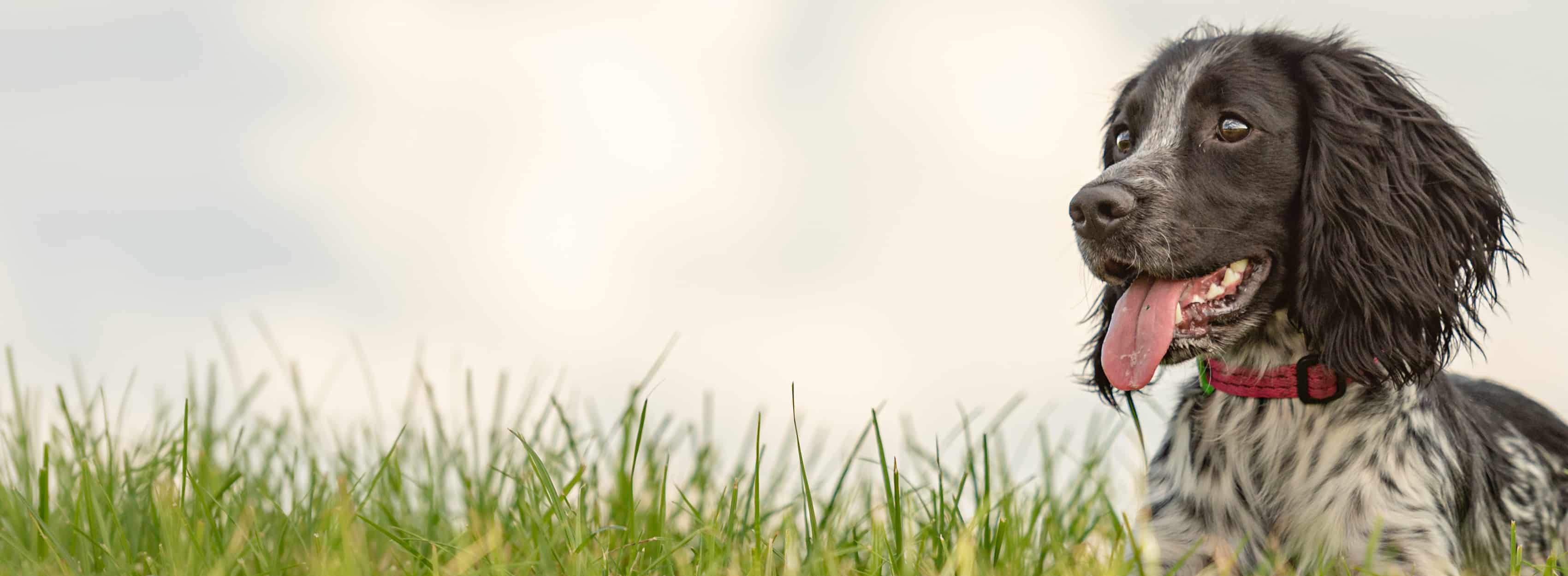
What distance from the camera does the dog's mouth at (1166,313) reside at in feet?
12.8

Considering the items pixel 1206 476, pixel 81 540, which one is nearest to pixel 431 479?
pixel 81 540

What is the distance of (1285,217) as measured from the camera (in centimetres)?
417

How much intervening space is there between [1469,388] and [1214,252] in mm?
1924

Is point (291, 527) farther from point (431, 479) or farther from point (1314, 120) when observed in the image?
point (1314, 120)

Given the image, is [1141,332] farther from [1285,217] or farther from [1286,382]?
[1285,217]

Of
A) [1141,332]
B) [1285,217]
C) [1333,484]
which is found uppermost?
[1285,217]

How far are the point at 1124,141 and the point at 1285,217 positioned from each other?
60 cm

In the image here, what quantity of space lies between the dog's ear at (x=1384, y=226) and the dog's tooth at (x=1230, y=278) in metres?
0.21

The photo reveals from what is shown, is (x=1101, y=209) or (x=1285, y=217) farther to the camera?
(x=1285, y=217)

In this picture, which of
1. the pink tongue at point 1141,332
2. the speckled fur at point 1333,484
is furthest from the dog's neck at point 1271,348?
the pink tongue at point 1141,332

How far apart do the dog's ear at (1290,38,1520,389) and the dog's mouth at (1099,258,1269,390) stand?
206 mm

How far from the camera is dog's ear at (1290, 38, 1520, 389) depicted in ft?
13.5

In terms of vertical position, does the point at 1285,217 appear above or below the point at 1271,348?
above

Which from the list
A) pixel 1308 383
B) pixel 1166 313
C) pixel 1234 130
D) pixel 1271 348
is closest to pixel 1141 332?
pixel 1166 313
